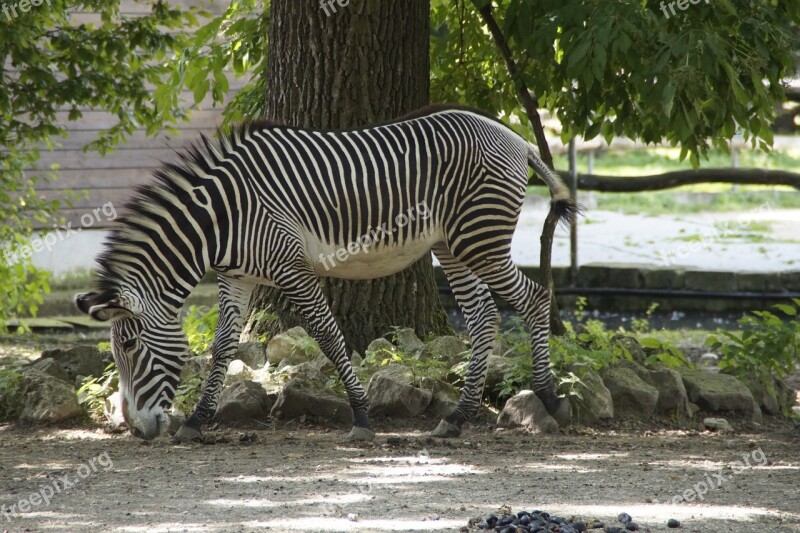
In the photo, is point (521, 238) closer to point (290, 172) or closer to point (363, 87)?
point (363, 87)

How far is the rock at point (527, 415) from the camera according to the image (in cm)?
654

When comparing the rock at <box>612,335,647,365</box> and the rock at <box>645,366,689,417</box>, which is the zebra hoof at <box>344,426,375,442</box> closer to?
the rock at <box>645,366,689,417</box>

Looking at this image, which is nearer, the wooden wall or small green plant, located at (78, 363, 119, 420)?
small green plant, located at (78, 363, 119, 420)

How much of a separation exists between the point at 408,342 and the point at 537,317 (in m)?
1.17

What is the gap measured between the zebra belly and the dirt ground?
1.08m

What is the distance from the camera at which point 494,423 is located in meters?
6.75

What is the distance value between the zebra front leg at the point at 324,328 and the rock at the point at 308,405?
481 mm

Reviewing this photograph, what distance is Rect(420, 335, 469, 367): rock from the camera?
7.37 metres

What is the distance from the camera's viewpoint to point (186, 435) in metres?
6.18

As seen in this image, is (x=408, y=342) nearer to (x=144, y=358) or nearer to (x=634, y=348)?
(x=634, y=348)

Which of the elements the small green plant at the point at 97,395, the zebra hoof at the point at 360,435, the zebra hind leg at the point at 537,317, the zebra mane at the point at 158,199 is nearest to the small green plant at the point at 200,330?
the small green plant at the point at 97,395

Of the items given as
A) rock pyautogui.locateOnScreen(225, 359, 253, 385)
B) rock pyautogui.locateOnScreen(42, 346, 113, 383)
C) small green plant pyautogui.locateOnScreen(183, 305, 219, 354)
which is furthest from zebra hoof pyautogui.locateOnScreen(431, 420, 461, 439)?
rock pyautogui.locateOnScreen(42, 346, 113, 383)

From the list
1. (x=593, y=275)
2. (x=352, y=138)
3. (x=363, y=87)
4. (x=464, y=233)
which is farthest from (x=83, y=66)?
(x=593, y=275)

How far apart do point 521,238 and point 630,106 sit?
30.6 feet
